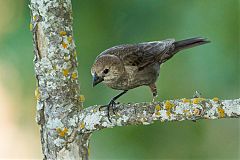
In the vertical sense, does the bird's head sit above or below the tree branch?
above

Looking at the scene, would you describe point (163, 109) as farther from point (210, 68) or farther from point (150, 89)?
point (150, 89)

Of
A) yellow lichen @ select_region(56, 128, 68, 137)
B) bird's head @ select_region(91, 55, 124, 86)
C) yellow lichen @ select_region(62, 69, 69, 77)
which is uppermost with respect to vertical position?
bird's head @ select_region(91, 55, 124, 86)

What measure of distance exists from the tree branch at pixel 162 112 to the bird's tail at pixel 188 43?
1.00 metres

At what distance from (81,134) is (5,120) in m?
1.70

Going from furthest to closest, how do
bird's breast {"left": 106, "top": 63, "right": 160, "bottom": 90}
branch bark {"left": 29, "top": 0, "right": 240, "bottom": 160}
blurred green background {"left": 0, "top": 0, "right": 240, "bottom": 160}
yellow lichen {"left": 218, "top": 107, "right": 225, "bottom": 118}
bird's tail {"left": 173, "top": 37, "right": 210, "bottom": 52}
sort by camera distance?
bird's breast {"left": 106, "top": 63, "right": 160, "bottom": 90}
bird's tail {"left": 173, "top": 37, "right": 210, "bottom": 52}
blurred green background {"left": 0, "top": 0, "right": 240, "bottom": 160}
branch bark {"left": 29, "top": 0, "right": 240, "bottom": 160}
yellow lichen {"left": 218, "top": 107, "right": 225, "bottom": 118}

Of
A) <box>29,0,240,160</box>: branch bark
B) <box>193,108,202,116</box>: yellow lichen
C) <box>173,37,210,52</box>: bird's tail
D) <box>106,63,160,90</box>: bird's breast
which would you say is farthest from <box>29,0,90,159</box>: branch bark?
<box>173,37,210,52</box>: bird's tail

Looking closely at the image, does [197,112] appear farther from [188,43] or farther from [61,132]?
[188,43]

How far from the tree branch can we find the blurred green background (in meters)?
0.69

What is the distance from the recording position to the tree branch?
2533 mm

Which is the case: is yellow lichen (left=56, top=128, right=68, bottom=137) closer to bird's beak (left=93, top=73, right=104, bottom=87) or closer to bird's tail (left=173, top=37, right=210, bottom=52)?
bird's beak (left=93, top=73, right=104, bottom=87)

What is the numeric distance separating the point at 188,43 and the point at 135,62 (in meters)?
0.34

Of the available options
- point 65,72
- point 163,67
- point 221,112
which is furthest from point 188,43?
point 221,112

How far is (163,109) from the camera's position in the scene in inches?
104

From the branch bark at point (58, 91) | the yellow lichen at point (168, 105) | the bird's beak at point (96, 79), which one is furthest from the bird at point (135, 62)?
the yellow lichen at point (168, 105)
